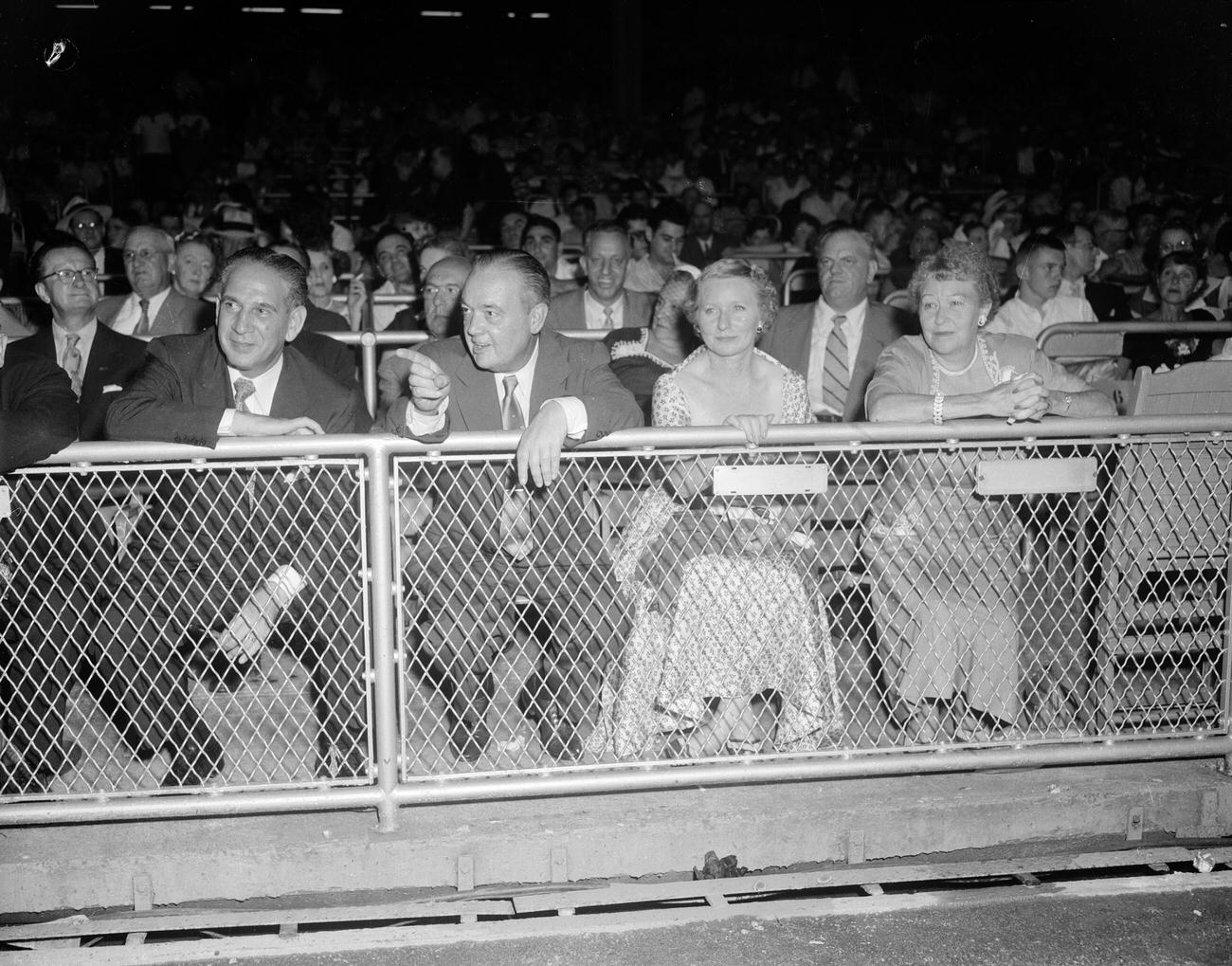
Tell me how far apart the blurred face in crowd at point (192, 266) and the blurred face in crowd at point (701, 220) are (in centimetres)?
643

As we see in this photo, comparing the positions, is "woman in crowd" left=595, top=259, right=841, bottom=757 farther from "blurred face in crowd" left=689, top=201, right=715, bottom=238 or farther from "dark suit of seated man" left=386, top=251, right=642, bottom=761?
"blurred face in crowd" left=689, top=201, right=715, bottom=238

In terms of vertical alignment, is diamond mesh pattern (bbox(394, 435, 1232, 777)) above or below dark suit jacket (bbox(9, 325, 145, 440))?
below

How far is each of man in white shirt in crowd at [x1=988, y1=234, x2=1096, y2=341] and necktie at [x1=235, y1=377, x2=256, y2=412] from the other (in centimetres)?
441

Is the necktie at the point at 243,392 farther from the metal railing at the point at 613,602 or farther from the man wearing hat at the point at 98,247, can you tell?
the man wearing hat at the point at 98,247

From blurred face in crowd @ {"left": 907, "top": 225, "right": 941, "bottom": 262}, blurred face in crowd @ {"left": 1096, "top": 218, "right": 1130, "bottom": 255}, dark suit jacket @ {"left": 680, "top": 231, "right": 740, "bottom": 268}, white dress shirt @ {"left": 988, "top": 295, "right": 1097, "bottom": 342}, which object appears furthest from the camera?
dark suit jacket @ {"left": 680, "top": 231, "right": 740, "bottom": 268}

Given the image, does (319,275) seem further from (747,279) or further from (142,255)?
(747,279)

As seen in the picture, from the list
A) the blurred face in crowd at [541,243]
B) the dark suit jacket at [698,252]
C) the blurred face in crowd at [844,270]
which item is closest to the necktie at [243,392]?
the blurred face in crowd at [844,270]

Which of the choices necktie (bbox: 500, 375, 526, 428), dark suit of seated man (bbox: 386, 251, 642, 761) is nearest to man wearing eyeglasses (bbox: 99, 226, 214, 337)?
necktie (bbox: 500, 375, 526, 428)

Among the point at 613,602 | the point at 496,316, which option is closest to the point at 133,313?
the point at 496,316

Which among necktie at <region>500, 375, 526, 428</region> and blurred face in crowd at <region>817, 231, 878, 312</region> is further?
blurred face in crowd at <region>817, 231, 878, 312</region>

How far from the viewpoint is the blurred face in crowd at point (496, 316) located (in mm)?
4328

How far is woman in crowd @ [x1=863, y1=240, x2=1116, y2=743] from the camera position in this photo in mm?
3885

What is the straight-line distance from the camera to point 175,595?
379cm

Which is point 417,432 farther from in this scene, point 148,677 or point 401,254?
point 401,254
